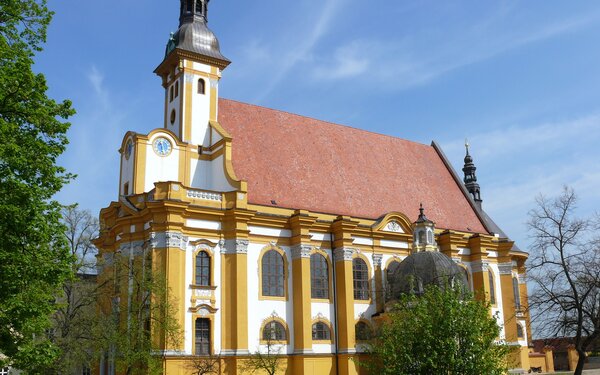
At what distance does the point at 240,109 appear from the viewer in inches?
1406

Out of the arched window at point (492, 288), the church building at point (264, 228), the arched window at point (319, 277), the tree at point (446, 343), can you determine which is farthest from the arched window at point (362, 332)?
the tree at point (446, 343)

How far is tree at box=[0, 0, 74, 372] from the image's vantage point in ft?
48.2

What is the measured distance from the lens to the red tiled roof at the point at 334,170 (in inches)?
1319

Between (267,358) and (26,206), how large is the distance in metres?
15.0

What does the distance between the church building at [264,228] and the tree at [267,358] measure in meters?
0.20

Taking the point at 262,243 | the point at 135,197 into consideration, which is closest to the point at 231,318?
the point at 262,243

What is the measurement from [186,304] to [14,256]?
13454 mm

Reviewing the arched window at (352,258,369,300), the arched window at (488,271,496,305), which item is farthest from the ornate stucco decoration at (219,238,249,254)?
the arched window at (488,271,496,305)

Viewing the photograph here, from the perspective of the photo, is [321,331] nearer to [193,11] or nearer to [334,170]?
[334,170]

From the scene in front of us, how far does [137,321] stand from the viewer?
24.9m

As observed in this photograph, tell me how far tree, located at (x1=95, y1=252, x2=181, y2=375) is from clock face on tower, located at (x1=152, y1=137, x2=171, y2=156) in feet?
20.3

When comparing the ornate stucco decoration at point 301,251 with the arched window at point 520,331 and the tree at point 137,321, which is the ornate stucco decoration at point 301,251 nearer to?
the tree at point 137,321

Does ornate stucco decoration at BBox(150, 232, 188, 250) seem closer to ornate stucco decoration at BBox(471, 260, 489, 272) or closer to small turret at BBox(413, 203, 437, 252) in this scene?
small turret at BBox(413, 203, 437, 252)

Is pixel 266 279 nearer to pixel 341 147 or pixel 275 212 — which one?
pixel 275 212
